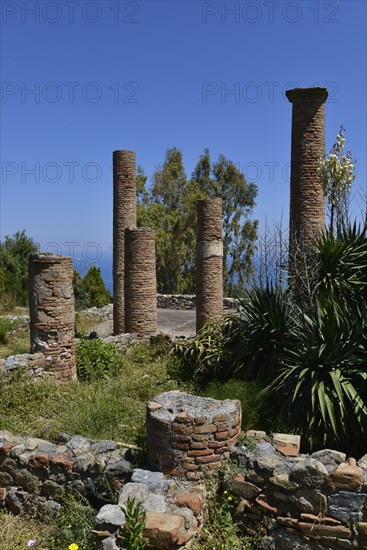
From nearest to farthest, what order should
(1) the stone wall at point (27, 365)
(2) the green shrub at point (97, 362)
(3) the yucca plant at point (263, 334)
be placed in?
1. (3) the yucca plant at point (263, 334)
2. (1) the stone wall at point (27, 365)
3. (2) the green shrub at point (97, 362)

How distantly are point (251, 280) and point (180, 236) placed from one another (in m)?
22.5

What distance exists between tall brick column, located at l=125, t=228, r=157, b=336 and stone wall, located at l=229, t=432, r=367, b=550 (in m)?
7.83

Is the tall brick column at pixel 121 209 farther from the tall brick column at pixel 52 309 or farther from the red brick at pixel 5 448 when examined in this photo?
the red brick at pixel 5 448

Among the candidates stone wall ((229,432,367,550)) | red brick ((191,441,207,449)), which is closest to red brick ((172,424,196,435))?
red brick ((191,441,207,449))

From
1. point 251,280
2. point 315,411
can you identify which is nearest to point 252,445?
point 315,411

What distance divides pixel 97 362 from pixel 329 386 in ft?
17.1

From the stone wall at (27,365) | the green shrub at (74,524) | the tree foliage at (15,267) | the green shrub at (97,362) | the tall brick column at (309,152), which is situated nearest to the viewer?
the green shrub at (74,524)

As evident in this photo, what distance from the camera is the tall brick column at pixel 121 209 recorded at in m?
14.1

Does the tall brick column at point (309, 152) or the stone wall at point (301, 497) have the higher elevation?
the tall brick column at point (309, 152)

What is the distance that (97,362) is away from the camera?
9.64 m

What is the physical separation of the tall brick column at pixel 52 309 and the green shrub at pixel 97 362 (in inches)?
17.1

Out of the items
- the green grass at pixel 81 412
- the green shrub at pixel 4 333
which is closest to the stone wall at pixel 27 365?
the green grass at pixel 81 412

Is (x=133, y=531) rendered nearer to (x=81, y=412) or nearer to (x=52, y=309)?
(x=81, y=412)

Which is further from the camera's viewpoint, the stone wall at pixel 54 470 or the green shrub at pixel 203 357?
the green shrub at pixel 203 357
